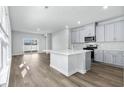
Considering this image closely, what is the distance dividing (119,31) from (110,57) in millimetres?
1333

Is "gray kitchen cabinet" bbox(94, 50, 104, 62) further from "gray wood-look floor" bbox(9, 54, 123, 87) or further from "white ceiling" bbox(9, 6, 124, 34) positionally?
"white ceiling" bbox(9, 6, 124, 34)

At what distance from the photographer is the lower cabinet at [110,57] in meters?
3.53

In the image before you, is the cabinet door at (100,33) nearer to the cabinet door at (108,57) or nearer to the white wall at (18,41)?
the cabinet door at (108,57)

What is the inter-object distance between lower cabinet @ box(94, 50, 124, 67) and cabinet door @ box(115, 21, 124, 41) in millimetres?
690

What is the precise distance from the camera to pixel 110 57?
3.87 metres

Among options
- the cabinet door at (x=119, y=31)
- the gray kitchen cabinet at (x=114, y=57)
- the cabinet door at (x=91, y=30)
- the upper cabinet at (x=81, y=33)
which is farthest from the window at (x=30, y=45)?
the cabinet door at (x=119, y=31)

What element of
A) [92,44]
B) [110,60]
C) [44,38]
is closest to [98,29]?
[92,44]

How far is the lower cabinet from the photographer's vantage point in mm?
3527

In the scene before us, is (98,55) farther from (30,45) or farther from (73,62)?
(30,45)

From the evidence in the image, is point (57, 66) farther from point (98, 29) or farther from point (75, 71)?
point (98, 29)

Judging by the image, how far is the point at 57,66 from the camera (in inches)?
129

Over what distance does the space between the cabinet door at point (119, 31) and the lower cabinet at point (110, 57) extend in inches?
27.2

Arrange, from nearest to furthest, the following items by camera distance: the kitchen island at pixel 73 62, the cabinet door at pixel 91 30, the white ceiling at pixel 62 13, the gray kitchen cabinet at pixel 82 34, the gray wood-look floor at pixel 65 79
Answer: the gray wood-look floor at pixel 65 79 < the kitchen island at pixel 73 62 < the white ceiling at pixel 62 13 < the cabinet door at pixel 91 30 < the gray kitchen cabinet at pixel 82 34
